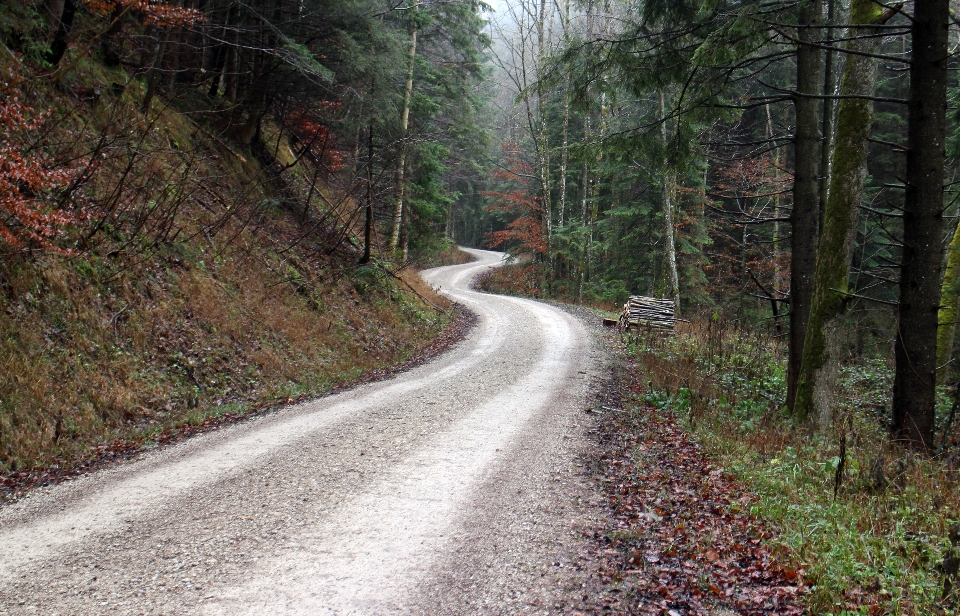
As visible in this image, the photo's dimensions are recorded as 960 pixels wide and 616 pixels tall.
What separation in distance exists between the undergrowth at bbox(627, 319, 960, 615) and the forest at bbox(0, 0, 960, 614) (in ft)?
0.10

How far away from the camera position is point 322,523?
4570mm

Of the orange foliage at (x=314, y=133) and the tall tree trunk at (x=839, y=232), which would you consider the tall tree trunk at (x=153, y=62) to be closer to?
the orange foliage at (x=314, y=133)

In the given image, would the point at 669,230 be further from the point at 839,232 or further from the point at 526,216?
the point at 839,232

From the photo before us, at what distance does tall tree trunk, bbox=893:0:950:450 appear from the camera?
5.84 m

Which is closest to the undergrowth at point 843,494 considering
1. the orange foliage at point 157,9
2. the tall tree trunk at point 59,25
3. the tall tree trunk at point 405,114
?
the orange foliage at point 157,9

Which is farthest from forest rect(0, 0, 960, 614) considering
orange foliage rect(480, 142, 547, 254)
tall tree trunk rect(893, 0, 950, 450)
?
orange foliage rect(480, 142, 547, 254)

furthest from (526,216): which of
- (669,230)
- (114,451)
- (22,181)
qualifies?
(114,451)

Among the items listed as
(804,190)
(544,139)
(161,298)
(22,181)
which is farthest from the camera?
(544,139)

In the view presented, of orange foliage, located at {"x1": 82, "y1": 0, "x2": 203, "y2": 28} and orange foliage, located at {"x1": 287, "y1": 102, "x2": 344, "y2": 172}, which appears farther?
orange foliage, located at {"x1": 287, "y1": 102, "x2": 344, "y2": 172}

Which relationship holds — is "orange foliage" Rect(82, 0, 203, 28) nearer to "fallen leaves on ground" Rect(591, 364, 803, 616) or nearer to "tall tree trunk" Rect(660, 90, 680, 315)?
"fallen leaves on ground" Rect(591, 364, 803, 616)

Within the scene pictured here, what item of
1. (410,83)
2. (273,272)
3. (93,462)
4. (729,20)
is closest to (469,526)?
(93,462)

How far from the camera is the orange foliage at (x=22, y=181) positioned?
669 cm

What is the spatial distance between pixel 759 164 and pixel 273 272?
59.6 feet

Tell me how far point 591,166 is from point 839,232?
629cm
